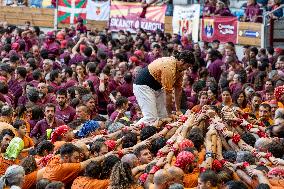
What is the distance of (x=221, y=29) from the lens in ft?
83.9

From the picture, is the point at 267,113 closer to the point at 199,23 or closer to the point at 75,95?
the point at 75,95

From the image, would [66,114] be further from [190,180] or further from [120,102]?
[190,180]

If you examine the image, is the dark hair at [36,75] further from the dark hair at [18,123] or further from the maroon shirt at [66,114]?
the dark hair at [18,123]

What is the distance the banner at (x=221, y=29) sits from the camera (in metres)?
25.4

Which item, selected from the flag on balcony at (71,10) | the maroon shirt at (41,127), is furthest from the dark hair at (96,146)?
the flag on balcony at (71,10)

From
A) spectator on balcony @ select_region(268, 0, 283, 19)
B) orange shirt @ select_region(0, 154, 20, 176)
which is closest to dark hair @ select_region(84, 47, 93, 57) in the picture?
spectator on balcony @ select_region(268, 0, 283, 19)

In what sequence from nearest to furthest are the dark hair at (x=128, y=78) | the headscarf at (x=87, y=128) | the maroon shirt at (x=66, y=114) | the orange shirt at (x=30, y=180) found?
the orange shirt at (x=30, y=180)
the headscarf at (x=87, y=128)
the maroon shirt at (x=66, y=114)
the dark hair at (x=128, y=78)

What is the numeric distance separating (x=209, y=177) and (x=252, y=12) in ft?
54.1

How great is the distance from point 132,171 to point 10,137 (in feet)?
8.41

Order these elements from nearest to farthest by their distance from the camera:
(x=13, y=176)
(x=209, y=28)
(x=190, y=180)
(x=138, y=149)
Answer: (x=13, y=176) < (x=190, y=180) < (x=138, y=149) < (x=209, y=28)

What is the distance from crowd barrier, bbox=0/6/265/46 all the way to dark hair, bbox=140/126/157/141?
1218 cm

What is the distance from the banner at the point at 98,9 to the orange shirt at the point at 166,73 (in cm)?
1549

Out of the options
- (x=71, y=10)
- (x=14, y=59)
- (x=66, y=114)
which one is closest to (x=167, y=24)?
(x=71, y=10)

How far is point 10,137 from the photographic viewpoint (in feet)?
43.4
